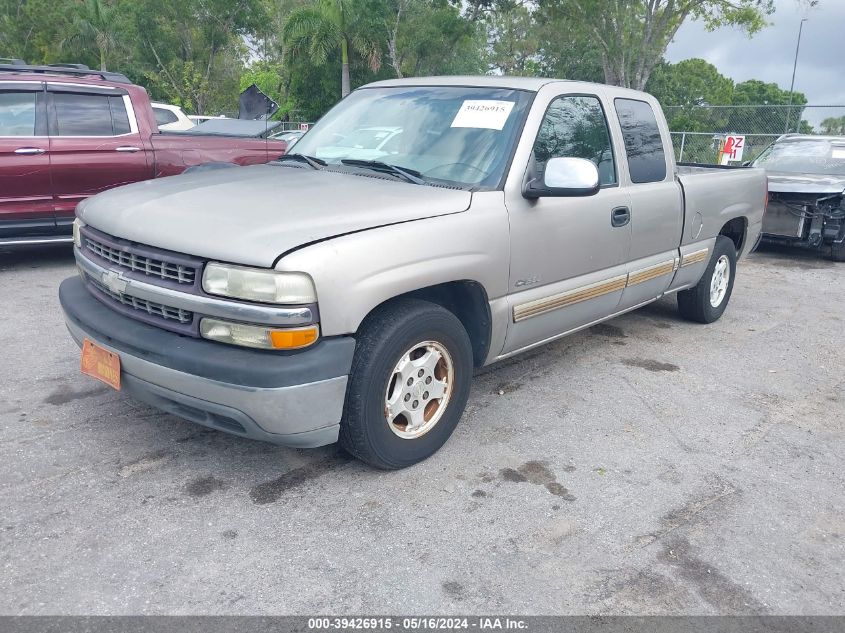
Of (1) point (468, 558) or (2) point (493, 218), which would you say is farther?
(2) point (493, 218)

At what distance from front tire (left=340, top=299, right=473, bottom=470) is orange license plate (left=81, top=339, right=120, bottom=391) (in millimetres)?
1014

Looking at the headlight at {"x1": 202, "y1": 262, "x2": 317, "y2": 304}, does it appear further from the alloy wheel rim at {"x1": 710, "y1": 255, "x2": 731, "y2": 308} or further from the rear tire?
the alloy wheel rim at {"x1": 710, "y1": 255, "x2": 731, "y2": 308}

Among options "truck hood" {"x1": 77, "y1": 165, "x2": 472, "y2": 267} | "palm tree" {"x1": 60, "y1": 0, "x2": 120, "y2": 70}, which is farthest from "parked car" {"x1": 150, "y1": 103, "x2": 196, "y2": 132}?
"palm tree" {"x1": 60, "y1": 0, "x2": 120, "y2": 70}

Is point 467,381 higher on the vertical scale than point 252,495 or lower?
higher

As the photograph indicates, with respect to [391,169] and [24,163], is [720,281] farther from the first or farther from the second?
[24,163]

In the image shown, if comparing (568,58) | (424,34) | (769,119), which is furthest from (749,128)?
(568,58)

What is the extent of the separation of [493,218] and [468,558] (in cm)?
161

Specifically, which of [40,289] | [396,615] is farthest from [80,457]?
[40,289]

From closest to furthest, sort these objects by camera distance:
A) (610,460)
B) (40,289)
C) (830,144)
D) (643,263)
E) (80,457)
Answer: (80,457), (610,460), (643,263), (40,289), (830,144)

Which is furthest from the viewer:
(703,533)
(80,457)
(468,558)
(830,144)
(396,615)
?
(830,144)

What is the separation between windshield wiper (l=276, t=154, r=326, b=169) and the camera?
410cm

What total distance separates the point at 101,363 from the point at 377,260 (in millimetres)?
1354

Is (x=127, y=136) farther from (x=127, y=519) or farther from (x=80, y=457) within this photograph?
(x=127, y=519)

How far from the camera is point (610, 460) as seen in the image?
3.64 metres
